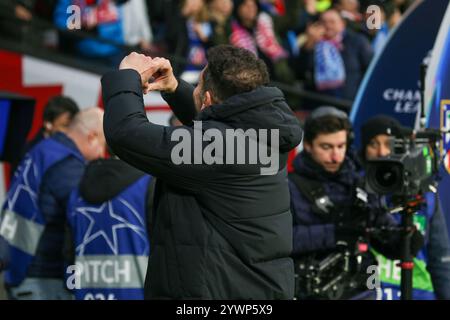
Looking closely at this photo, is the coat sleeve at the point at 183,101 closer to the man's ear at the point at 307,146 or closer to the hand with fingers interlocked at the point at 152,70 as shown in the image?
the hand with fingers interlocked at the point at 152,70

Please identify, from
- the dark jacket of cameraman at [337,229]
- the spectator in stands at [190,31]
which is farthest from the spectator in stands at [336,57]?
the dark jacket of cameraman at [337,229]

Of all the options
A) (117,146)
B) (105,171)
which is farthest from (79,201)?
(117,146)

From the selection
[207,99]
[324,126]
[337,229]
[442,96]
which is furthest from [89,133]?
[207,99]

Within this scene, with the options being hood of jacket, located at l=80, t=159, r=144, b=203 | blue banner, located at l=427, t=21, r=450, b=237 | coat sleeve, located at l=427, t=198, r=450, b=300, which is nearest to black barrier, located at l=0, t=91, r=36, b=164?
hood of jacket, located at l=80, t=159, r=144, b=203

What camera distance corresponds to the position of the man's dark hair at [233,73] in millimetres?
3738

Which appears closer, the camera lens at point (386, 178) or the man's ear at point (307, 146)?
the camera lens at point (386, 178)

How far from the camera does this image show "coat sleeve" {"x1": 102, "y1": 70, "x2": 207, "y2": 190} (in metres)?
3.59

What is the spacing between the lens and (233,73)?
3738 mm

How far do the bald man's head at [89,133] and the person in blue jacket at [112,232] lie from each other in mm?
516

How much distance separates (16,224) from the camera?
6.14m

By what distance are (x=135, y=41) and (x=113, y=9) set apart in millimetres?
411

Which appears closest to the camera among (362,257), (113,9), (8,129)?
(362,257)

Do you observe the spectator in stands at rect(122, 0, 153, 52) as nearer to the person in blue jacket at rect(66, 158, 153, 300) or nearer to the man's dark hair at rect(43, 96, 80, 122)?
the man's dark hair at rect(43, 96, 80, 122)
